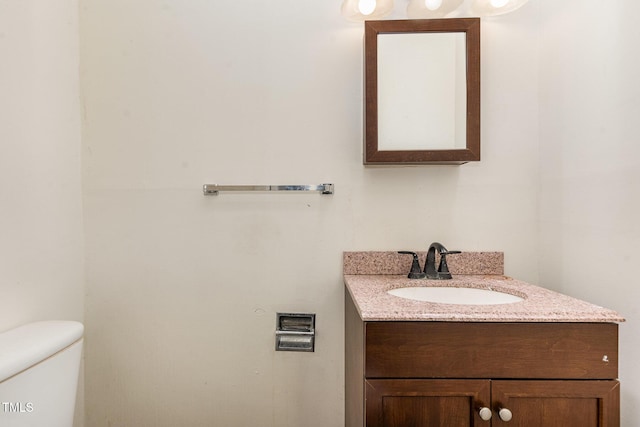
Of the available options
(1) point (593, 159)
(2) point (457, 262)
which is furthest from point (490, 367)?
(1) point (593, 159)

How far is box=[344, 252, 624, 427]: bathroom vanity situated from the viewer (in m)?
0.75

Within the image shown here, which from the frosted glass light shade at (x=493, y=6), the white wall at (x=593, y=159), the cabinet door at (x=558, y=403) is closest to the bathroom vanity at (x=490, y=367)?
the cabinet door at (x=558, y=403)

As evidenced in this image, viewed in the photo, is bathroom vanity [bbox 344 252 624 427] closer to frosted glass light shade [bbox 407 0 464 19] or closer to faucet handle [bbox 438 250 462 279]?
faucet handle [bbox 438 250 462 279]

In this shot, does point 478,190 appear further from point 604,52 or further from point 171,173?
point 171,173

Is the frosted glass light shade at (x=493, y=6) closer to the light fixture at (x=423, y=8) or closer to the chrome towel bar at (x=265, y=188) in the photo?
the light fixture at (x=423, y=8)

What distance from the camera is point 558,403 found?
2.46 ft

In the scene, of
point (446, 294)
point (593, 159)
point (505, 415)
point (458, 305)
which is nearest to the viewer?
point (505, 415)

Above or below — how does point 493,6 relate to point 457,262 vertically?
above

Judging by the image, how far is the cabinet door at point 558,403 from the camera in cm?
74

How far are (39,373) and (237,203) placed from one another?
29.7 inches

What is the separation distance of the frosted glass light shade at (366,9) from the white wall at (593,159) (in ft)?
2.00

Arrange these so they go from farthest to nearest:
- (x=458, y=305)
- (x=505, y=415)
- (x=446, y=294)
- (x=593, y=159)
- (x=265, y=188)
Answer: (x=265, y=188)
(x=446, y=294)
(x=593, y=159)
(x=458, y=305)
(x=505, y=415)

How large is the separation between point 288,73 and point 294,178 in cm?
41

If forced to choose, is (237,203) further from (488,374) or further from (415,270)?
(488,374)
